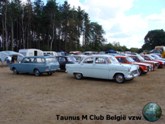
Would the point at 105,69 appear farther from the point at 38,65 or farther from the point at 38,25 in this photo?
the point at 38,25

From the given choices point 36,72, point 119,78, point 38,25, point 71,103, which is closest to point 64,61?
point 36,72

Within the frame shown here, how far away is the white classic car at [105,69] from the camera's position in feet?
44.7

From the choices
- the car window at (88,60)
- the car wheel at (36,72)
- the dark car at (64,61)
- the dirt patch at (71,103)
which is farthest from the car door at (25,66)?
the dirt patch at (71,103)

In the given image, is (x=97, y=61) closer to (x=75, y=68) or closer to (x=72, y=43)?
(x=75, y=68)

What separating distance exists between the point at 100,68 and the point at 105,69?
1.12 ft

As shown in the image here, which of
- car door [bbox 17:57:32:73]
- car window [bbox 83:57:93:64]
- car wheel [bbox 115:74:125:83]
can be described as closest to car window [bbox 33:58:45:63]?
car door [bbox 17:57:32:73]

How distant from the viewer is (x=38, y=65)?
17453 millimetres

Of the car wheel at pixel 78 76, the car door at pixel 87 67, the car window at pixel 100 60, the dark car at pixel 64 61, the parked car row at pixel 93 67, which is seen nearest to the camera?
the parked car row at pixel 93 67

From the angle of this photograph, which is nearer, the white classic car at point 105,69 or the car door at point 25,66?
the white classic car at point 105,69

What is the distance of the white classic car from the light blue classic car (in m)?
2.82

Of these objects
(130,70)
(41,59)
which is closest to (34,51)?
(41,59)

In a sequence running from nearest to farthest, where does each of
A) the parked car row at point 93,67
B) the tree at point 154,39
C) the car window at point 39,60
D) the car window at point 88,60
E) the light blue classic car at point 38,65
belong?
1. the parked car row at point 93,67
2. the car window at point 88,60
3. the light blue classic car at point 38,65
4. the car window at point 39,60
5. the tree at point 154,39

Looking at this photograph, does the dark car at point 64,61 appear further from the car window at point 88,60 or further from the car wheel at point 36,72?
the car window at point 88,60

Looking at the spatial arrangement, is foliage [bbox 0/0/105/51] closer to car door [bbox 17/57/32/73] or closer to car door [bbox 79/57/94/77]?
car door [bbox 17/57/32/73]
